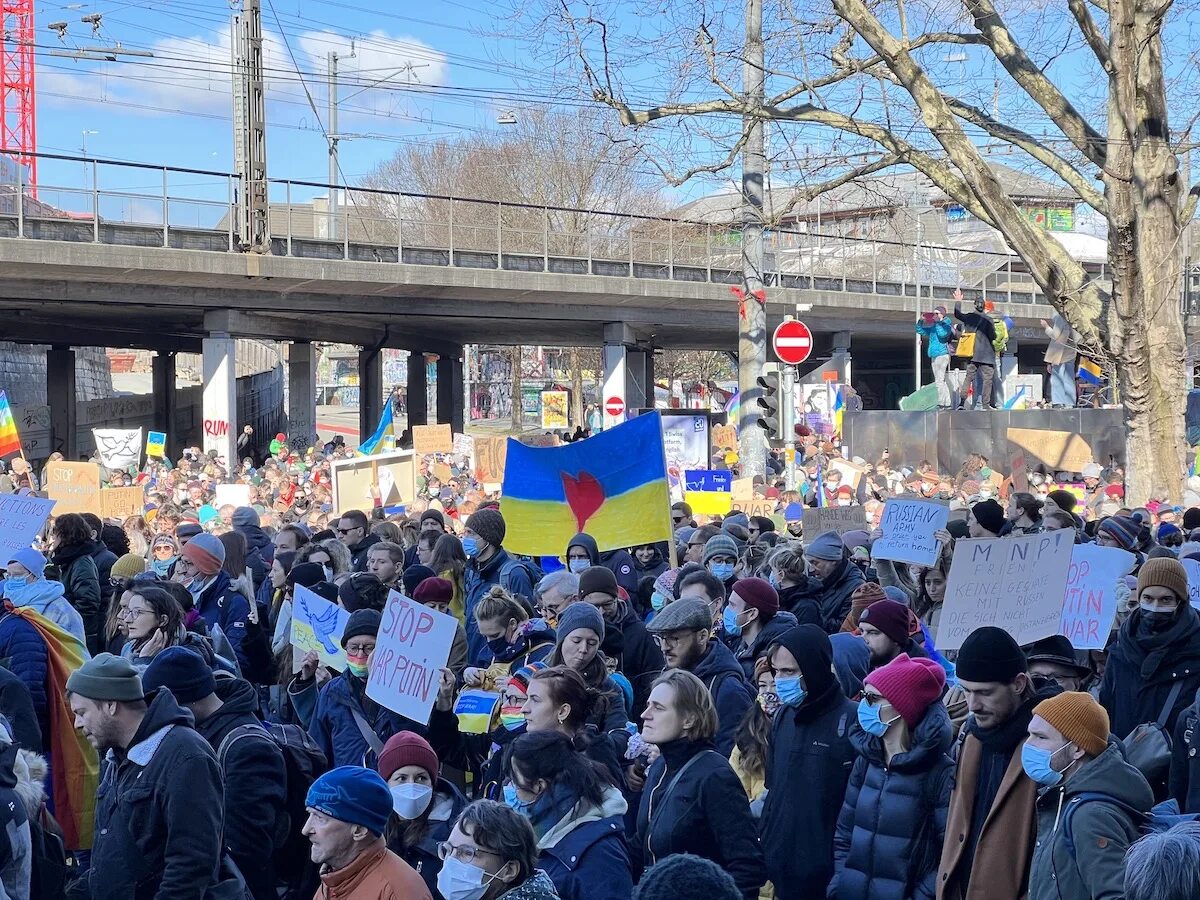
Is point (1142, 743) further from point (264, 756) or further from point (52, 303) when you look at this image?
point (52, 303)

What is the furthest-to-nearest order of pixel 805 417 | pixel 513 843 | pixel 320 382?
pixel 320 382 < pixel 805 417 < pixel 513 843

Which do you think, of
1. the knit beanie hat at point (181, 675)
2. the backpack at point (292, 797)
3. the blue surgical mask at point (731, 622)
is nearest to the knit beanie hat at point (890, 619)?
the blue surgical mask at point (731, 622)

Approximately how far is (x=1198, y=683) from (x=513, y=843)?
10.9 feet

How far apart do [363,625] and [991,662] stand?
9.52 feet

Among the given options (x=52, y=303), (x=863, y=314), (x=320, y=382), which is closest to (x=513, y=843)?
(x=52, y=303)

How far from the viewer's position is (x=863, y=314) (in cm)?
4834

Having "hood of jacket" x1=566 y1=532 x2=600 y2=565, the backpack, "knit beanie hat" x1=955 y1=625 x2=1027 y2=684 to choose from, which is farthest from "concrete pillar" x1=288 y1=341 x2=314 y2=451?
"knit beanie hat" x1=955 y1=625 x2=1027 y2=684

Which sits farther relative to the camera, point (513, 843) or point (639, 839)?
point (639, 839)

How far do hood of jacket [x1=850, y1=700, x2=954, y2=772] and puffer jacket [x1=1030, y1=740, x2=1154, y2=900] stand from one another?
67cm

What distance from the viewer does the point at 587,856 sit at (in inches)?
168

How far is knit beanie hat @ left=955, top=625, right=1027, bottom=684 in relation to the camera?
4500 millimetres

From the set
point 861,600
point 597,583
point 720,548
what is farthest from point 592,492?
point 861,600

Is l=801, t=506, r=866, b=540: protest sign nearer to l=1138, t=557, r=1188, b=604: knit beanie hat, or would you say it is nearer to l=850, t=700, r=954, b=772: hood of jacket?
l=1138, t=557, r=1188, b=604: knit beanie hat

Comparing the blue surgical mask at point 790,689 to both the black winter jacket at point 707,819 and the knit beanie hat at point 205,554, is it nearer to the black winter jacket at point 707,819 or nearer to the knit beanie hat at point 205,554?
the black winter jacket at point 707,819
